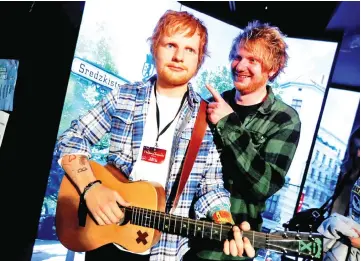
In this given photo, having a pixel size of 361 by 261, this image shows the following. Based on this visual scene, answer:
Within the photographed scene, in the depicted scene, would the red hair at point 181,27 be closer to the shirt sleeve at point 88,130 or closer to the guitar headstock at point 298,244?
the shirt sleeve at point 88,130

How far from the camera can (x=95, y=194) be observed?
1.56m

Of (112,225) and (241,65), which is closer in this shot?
(112,225)

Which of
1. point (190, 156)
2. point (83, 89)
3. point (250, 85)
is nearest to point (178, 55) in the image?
point (250, 85)

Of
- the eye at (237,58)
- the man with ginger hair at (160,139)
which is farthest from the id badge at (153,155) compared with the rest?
the eye at (237,58)

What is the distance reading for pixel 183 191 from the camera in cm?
163

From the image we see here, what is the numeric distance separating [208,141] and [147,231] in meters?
0.57

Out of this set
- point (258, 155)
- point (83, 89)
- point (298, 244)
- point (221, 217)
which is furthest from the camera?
point (83, 89)

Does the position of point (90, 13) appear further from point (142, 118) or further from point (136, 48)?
point (142, 118)

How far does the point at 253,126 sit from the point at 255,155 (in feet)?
0.64

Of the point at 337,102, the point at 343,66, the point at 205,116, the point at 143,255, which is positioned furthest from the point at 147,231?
the point at 343,66

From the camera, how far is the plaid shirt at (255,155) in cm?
158

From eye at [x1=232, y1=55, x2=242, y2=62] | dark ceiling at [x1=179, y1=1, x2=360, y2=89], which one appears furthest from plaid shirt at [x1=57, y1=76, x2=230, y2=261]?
dark ceiling at [x1=179, y1=1, x2=360, y2=89]

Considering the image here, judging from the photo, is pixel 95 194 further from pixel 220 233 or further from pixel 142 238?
pixel 220 233

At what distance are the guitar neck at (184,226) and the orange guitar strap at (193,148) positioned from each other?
0.47 ft
